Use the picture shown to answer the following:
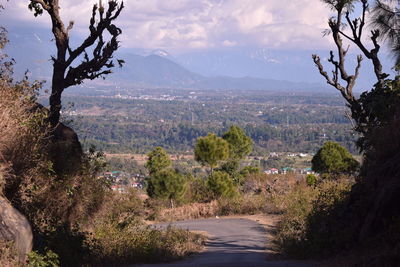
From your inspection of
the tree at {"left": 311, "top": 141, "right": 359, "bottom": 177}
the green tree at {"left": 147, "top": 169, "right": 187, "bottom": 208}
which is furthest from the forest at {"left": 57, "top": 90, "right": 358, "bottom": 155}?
the green tree at {"left": 147, "top": 169, "right": 187, "bottom": 208}

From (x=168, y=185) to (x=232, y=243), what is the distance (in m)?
12.8

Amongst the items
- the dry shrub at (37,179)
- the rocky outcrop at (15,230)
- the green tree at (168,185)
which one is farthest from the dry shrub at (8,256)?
the green tree at (168,185)

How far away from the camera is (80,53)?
13.0 metres

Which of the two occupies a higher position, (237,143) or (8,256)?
(8,256)

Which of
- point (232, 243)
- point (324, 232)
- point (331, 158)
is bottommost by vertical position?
point (232, 243)

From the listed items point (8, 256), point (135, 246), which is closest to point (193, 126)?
point (135, 246)

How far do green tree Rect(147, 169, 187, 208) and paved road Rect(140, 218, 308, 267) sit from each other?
6792mm

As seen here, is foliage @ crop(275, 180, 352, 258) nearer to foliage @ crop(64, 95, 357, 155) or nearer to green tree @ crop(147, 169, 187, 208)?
green tree @ crop(147, 169, 187, 208)

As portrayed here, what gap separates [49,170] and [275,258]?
474 centimetres

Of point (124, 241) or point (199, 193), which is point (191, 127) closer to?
point (199, 193)

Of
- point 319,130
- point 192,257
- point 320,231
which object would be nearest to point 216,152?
point 192,257

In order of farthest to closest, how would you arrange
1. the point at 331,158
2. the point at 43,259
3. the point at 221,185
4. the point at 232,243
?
the point at 331,158, the point at 221,185, the point at 232,243, the point at 43,259

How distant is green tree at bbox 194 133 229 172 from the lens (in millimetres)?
31105

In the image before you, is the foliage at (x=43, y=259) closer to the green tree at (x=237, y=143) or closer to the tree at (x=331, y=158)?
the tree at (x=331, y=158)
